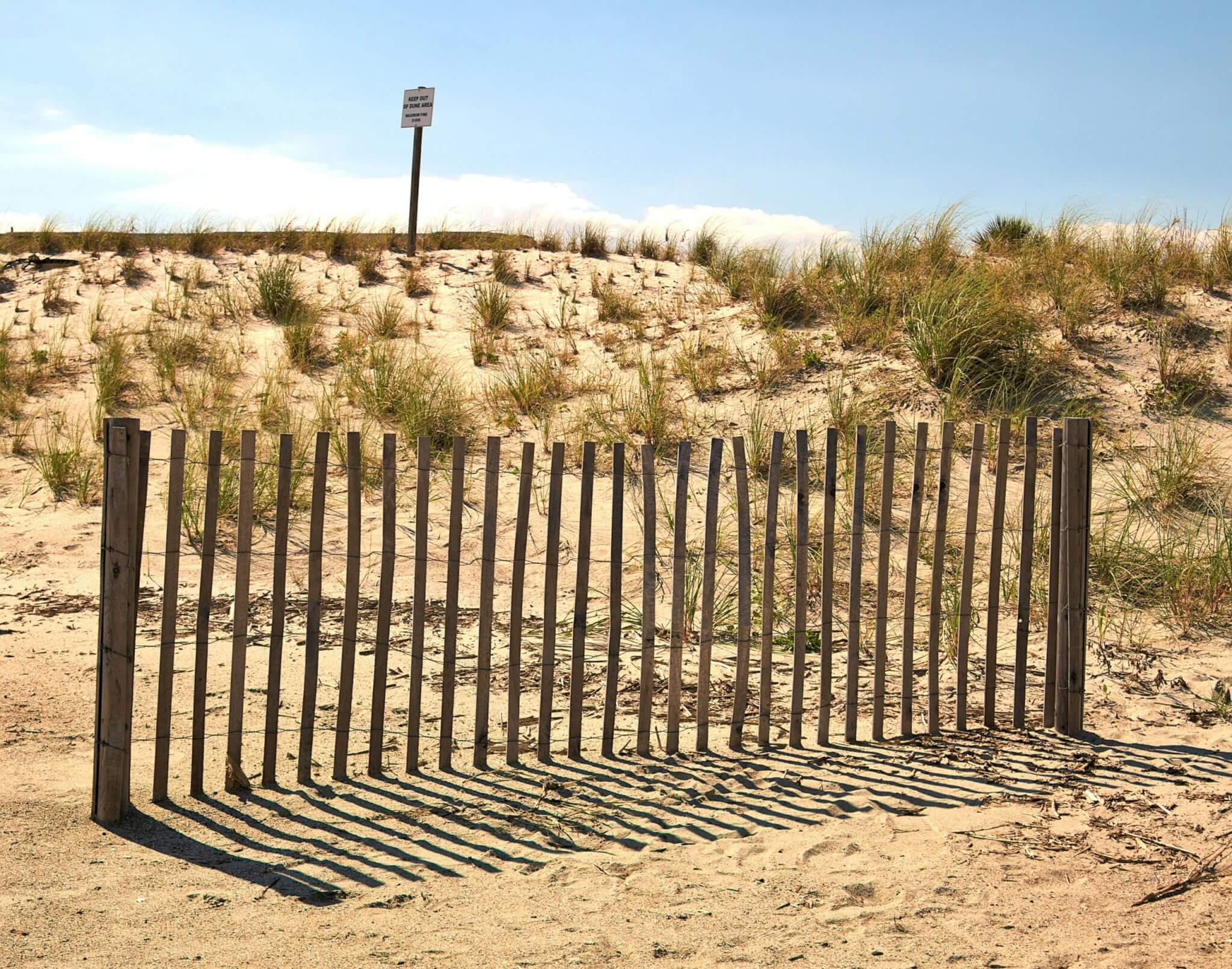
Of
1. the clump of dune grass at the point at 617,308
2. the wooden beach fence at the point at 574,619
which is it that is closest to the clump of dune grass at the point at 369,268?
the clump of dune grass at the point at 617,308

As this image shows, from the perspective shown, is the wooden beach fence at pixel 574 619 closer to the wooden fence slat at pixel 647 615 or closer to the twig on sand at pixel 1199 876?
the wooden fence slat at pixel 647 615

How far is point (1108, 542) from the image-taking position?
711cm

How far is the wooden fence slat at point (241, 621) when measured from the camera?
384 centimetres

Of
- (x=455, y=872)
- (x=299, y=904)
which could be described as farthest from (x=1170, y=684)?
(x=299, y=904)

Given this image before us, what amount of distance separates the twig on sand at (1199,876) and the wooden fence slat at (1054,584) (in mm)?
1319

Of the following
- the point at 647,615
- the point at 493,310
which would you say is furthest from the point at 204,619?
the point at 493,310

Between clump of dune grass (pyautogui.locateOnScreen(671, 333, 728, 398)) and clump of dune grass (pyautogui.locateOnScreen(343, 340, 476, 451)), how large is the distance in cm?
202

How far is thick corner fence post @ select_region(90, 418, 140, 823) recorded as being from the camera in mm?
3617

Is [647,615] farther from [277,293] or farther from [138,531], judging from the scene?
[277,293]

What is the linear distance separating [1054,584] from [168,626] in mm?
3633

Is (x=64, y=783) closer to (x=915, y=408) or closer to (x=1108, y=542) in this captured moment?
(x=1108, y=542)

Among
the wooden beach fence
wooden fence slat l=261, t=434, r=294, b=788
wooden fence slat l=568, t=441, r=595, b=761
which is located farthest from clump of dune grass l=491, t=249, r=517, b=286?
wooden fence slat l=261, t=434, r=294, b=788

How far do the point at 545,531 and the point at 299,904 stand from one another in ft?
16.1

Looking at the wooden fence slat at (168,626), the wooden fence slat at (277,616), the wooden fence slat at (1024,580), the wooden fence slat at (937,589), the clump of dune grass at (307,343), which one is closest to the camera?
the wooden fence slat at (168,626)
